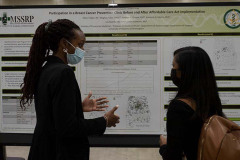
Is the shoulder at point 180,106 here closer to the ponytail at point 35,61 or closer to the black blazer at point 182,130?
the black blazer at point 182,130

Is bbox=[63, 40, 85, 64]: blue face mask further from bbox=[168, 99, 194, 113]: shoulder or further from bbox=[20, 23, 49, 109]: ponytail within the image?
bbox=[168, 99, 194, 113]: shoulder

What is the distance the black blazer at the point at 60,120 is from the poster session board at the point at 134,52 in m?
0.76

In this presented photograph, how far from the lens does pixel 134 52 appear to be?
2088mm

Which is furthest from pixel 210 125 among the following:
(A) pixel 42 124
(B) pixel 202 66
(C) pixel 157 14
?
(C) pixel 157 14

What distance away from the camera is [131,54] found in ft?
6.86

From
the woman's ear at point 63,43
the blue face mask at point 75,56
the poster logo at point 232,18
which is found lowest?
the blue face mask at point 75,56

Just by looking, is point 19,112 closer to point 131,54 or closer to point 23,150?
point 131,54

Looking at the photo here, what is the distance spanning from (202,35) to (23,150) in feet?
10.8

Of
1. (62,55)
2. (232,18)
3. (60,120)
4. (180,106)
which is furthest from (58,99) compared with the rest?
(232,18)

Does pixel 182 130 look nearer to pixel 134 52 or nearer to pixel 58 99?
pixel 58 99

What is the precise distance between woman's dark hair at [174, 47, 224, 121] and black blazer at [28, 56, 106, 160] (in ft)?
1.58

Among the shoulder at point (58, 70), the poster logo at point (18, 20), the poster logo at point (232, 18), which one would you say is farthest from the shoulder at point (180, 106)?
the poster logo at point (18, 20)

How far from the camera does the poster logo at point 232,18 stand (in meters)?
2.04

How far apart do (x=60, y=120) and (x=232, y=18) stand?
157 centimetres
